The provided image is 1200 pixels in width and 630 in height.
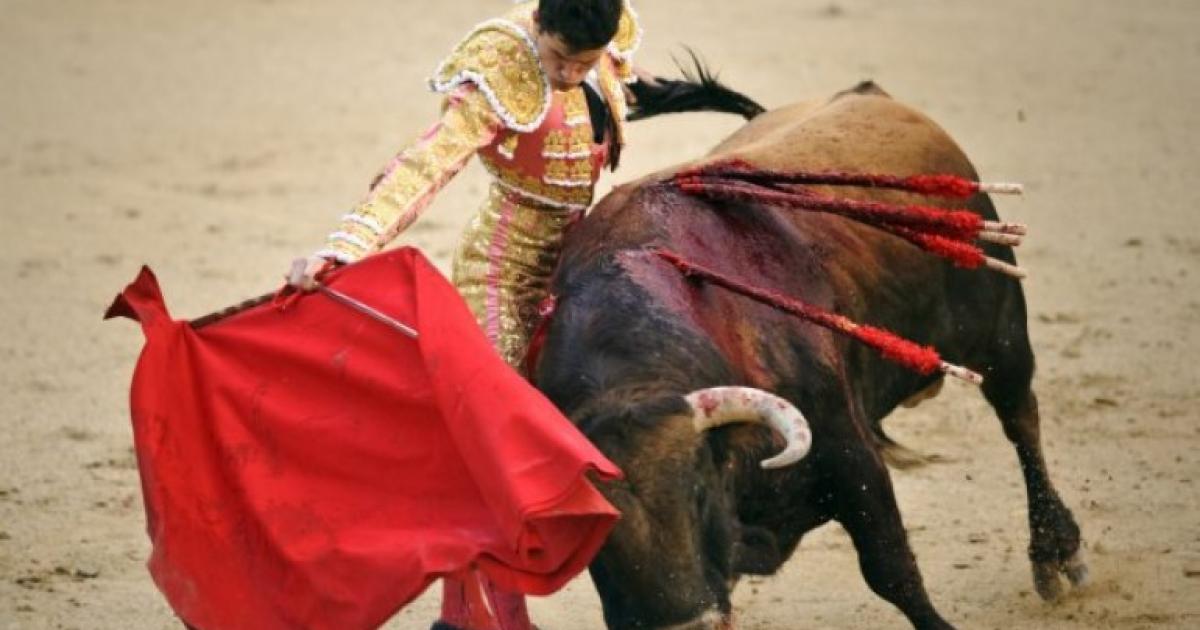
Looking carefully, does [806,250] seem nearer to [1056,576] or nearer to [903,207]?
[903,207]

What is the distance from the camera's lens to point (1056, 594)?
5367mm

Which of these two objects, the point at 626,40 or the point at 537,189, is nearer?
the point at 537,189

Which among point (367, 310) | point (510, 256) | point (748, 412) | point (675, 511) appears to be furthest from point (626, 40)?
point (675, 511)

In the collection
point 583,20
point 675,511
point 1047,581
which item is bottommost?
point 1047,581

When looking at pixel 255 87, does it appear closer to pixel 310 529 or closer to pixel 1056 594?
pixel 1056 594

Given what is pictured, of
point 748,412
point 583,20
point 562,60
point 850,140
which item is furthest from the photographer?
point 850,140

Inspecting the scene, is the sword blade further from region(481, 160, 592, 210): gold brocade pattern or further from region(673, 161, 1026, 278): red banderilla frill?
region(673, 161, 1026, 278): red banderilla frill

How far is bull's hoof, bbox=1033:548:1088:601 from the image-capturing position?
5.38 meters

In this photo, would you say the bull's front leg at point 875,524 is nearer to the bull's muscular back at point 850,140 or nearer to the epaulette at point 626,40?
the bull's muscular back at point 850,140

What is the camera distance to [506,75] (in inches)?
169

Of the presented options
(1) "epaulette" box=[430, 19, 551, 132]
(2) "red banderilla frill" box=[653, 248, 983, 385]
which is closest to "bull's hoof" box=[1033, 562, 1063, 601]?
(2) "red banderilla frill" box=[653, 248, 983, 385]

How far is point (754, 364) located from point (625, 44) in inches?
33.2

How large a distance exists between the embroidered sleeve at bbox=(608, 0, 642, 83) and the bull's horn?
3.38 ft

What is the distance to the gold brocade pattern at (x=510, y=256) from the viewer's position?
4.52 metres
